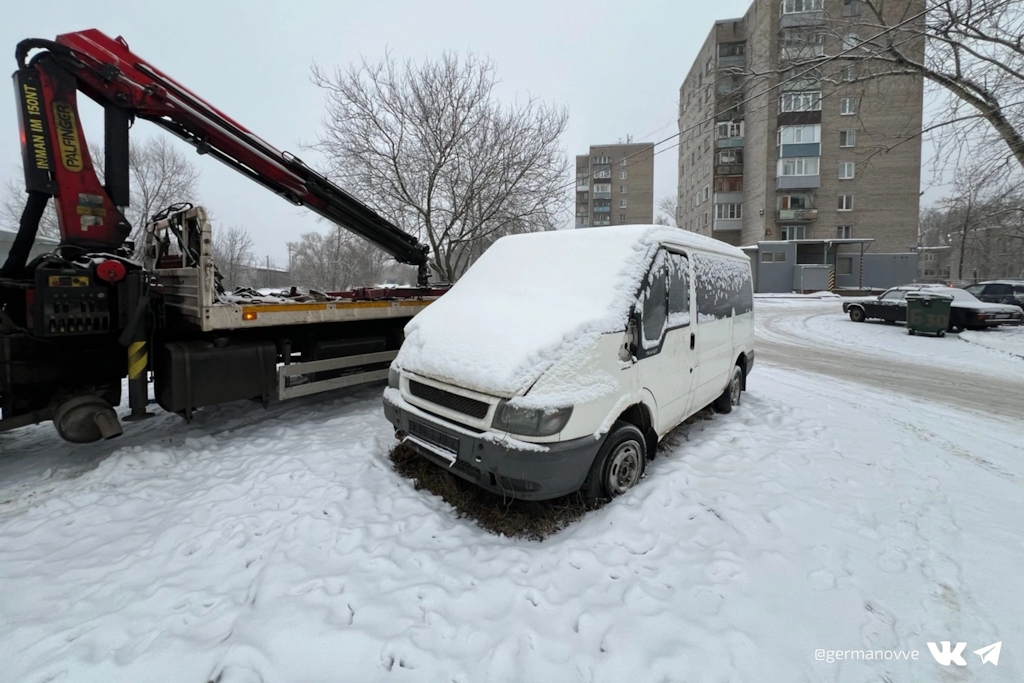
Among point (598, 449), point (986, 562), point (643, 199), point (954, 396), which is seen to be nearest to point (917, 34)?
point (954, 396)

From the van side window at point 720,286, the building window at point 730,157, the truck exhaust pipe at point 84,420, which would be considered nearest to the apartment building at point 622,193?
the building window at point 730,157

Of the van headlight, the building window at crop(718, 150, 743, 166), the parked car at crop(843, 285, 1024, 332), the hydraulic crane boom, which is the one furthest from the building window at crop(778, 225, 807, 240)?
the van headlight

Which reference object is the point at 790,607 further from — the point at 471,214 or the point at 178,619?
the point at 471,214

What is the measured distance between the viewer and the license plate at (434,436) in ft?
10.0

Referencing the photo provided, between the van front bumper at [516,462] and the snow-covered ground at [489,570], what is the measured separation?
1.18 ft

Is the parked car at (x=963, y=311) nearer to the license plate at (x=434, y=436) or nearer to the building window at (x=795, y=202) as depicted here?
the license plate at (x=434, y=436)

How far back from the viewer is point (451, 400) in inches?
124

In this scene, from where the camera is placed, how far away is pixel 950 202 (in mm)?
15883

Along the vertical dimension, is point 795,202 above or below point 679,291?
above

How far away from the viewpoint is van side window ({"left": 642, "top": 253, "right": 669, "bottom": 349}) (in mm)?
3429

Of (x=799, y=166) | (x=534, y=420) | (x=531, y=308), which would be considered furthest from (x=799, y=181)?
(x=534, y=420)

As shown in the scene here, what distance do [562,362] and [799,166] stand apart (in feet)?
147

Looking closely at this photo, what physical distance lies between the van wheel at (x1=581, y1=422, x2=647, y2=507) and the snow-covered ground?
0.11 metres

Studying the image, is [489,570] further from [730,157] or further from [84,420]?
[730,157]
